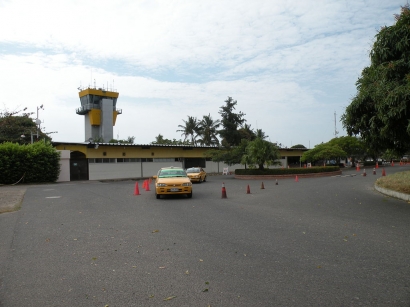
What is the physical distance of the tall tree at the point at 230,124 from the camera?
200ft

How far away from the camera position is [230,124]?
60.8 meters

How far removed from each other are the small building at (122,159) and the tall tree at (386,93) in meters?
30.0

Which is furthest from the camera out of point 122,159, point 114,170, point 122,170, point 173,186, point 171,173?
point 122,159

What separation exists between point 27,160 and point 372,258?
105ft

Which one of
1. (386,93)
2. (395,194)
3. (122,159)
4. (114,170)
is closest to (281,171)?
(122,159)

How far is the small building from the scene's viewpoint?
37500 mm

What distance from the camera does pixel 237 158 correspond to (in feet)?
125

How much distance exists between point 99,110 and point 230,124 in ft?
81.7

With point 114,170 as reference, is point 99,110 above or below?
above

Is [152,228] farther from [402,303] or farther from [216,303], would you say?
[402,303]

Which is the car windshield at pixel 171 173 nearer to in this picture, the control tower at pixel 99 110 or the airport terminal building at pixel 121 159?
the airport terminal building at pixel 121 159

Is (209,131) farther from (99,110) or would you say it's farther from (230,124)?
(99,110)

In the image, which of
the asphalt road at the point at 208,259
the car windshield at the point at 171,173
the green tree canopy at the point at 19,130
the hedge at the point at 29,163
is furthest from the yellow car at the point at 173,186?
the green tree canopy at the point at 19,130

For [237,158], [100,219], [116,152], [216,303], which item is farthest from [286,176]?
[216,303]
